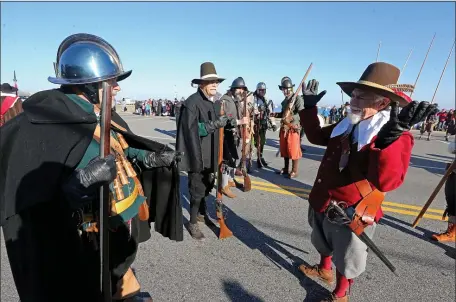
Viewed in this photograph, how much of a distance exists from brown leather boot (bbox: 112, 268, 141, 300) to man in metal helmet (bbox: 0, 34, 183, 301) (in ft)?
1.85

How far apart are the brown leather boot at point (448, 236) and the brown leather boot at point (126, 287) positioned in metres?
3.89

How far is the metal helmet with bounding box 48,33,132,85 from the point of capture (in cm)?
173

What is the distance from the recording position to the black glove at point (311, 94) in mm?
2760

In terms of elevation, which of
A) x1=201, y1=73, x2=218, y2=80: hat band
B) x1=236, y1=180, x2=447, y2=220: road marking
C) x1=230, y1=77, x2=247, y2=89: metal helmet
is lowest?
x1=236, y1=180, x2=447, y2=220: road marking

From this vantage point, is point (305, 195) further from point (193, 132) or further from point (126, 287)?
point (126, 287)

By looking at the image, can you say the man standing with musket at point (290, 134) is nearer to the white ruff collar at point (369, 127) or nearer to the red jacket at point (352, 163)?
the red jacket at point (352, 163)

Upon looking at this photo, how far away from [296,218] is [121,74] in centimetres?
351

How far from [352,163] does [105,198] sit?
1.86m

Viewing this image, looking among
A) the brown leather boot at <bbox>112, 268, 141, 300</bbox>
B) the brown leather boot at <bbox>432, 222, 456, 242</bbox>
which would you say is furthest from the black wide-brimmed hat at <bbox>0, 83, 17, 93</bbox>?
the brown leather boot at <bbox>432, 222, 456, 242</bbox>

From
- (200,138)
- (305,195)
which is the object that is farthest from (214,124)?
(305,195)

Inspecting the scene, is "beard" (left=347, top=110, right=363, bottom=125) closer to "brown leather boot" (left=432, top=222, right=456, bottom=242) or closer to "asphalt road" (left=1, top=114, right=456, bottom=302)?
"asphalt road" (left=1, top=114, right=456, bottom=302)

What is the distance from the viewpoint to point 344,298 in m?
2.57

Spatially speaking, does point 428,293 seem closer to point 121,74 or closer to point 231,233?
point 231,233

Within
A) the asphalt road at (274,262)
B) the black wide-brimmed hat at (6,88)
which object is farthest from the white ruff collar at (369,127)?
the black wide-brimmed hat at (6,88)
